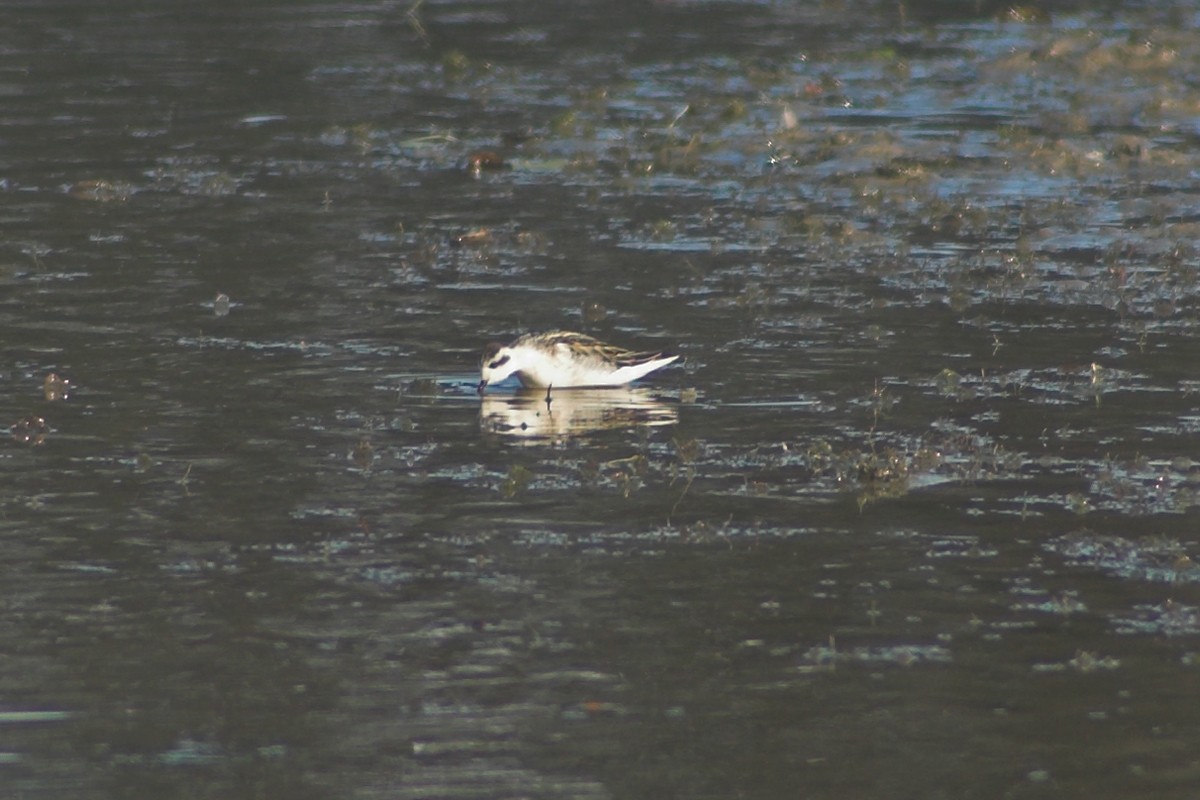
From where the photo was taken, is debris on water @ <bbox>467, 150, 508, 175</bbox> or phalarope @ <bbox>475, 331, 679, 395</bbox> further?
debris on water @ <bbox>467, 150, 508, 175</bbox>

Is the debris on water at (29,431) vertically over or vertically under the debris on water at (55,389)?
under

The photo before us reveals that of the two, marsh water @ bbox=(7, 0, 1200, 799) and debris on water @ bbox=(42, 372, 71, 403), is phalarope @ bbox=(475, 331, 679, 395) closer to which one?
marsh water @ bbox=(7, 0, 1200, 799)

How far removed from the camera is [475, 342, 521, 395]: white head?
13547 mm

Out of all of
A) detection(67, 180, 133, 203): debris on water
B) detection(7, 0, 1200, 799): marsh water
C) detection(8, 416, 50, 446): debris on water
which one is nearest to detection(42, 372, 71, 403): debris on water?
detection(7, 0, 1200, 799): marsh water

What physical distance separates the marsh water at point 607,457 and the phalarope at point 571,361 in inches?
8.9

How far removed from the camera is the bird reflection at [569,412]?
1305 centimetres

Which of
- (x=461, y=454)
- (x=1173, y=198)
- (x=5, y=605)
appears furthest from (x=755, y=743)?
(x=1173, y=198)

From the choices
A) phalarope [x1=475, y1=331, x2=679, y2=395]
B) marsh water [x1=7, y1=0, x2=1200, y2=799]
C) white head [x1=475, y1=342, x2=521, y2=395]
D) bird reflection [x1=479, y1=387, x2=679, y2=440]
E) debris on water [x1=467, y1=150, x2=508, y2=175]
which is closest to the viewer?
marsh water [x1=7, y1=0, x2=1200, y2=799]

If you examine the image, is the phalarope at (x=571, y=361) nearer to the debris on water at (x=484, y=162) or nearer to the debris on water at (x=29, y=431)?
the debris on water at (x=29, y=431)

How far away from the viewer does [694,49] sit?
32.2m

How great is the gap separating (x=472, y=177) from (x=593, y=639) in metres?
13.7

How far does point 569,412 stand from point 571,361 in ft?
1.26

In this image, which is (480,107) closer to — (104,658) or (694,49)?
(694,49)

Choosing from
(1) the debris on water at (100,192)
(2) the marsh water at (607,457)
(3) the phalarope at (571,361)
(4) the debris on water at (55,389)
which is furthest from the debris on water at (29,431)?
(1) the debris on water at (100,192)
